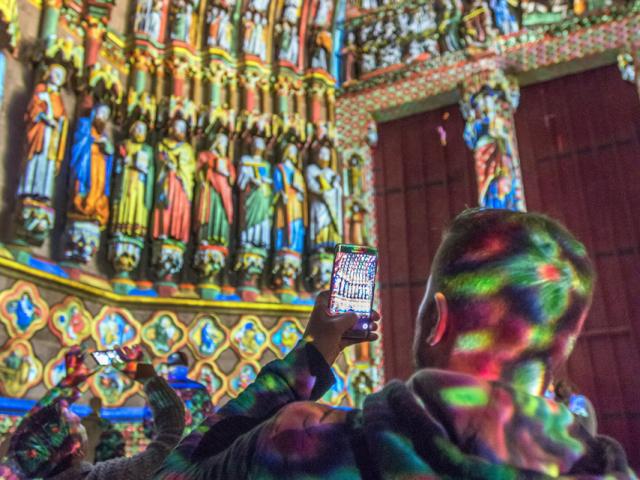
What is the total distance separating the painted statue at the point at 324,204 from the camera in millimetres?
6355

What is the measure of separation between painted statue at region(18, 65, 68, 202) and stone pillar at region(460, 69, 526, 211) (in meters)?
4.28

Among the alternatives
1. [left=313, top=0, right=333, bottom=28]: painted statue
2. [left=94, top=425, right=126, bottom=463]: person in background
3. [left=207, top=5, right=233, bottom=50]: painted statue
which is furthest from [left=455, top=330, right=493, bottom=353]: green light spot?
[left=313, top=0, right=333, bottom=28]: painted statue

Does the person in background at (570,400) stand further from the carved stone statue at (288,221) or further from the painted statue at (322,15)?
the painted statue at (322,15)

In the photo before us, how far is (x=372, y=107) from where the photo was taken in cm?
746

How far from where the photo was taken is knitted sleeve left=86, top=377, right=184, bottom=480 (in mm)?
1610

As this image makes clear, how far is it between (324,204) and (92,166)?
2415 mm

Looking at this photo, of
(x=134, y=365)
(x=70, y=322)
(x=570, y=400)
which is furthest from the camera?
(x=70, y=322)

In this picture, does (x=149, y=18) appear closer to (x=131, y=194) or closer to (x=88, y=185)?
(x=131, y=194)

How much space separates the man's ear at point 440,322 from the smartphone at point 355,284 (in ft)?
0.54

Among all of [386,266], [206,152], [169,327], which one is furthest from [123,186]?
[386,266]

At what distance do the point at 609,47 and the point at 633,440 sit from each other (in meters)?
4.12

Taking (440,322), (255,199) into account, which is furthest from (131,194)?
(440,322)

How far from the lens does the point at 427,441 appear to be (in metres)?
0.64

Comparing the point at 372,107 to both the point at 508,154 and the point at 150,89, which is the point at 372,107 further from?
the point at 150,89
